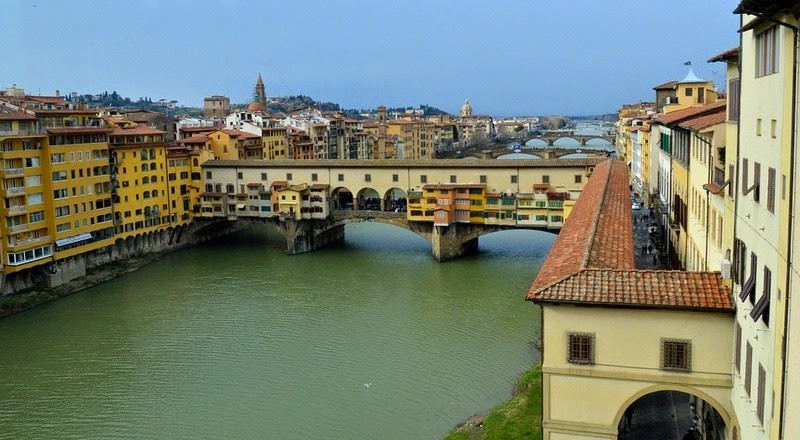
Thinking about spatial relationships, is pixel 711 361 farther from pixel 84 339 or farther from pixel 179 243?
pixel 179 243

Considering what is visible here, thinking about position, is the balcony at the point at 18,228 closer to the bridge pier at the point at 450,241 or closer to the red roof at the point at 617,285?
the bridge pier at the point at 450,241

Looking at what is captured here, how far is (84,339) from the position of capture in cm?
2053

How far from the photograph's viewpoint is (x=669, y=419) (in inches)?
480

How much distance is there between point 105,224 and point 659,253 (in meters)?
20.8

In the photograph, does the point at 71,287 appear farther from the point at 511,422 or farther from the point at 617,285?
the point at 617,285

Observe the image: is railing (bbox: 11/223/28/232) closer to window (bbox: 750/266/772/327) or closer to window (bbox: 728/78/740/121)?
window (bbox: 728/78/740/121)

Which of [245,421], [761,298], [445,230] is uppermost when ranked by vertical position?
[761,298]

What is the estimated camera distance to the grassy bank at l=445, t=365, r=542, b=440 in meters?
12.6

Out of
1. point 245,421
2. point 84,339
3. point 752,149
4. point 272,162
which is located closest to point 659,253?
point 245,421

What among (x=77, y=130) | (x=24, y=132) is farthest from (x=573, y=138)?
(x=24, y=132)

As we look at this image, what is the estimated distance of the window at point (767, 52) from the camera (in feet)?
21.0

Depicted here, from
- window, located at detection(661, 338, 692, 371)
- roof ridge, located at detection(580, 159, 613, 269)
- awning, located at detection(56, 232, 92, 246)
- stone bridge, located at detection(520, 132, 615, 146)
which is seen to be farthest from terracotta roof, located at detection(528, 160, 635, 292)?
stone bridge, located at detection(520, 132, 615, 146)

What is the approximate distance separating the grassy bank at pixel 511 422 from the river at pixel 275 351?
0.58 metres

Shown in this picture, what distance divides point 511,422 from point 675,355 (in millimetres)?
4835
